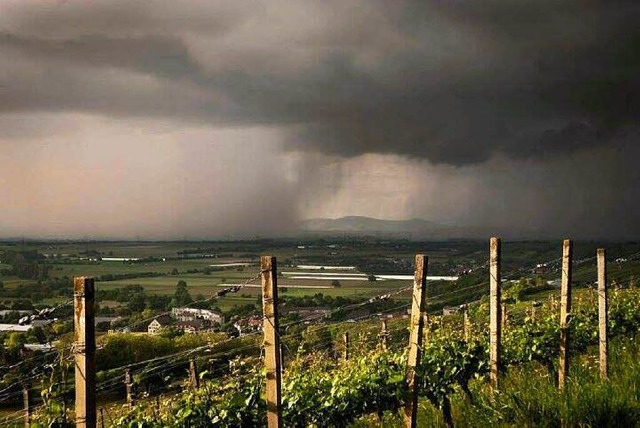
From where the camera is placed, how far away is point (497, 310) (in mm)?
9125

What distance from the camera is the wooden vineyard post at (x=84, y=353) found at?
4.45m

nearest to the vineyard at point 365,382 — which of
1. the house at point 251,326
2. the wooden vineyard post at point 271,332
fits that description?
the wooden vineyard post at point 271,332

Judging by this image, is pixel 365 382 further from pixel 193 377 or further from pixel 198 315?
pixel 198 315

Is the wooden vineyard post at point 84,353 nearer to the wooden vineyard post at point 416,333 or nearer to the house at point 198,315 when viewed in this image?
the wooden vineyard post at point 416,333

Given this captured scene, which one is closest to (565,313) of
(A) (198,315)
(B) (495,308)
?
(B) (495,308)

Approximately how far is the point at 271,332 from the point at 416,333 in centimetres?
219

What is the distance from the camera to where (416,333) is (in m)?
7.41

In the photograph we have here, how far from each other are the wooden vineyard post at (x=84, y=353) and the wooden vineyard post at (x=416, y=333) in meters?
3.97

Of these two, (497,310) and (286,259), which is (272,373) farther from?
(286,259)

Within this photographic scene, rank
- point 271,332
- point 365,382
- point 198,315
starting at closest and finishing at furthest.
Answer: point 271,332, point 365,382, point 198,315

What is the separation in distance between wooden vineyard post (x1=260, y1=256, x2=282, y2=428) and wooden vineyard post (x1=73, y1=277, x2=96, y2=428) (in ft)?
5.88

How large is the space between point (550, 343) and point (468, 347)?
2.71 meters

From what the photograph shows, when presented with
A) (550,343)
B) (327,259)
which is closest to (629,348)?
(550,343)

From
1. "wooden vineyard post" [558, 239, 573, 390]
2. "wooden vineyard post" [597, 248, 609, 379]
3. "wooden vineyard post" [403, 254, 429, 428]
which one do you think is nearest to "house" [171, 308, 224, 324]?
"wooden vineyard post" [597, 248, 609, 379]
